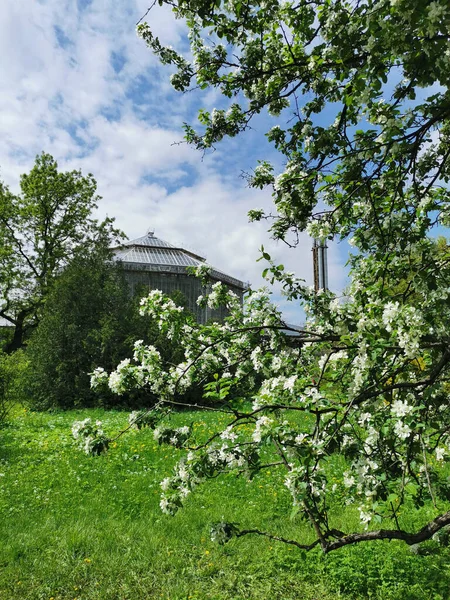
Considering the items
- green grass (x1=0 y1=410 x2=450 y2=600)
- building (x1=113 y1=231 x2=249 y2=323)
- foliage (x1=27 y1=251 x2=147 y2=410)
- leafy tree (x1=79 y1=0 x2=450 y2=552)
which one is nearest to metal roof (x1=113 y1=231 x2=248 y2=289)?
building (x1=113 y1=231 x2=249 y2=323)

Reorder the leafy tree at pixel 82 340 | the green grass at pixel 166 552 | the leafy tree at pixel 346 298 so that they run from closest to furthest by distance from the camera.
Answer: the leafy tree at pixel 346 298, the green grass at pixel 166 552, the leafy tree at pixel 82 340

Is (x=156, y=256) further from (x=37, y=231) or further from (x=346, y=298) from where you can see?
(x=346, y=298)

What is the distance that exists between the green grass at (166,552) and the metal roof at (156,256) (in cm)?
1896

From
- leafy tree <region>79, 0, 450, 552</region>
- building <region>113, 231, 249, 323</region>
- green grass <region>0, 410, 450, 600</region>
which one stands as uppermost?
building <region>113, 231, 249, 323</region>

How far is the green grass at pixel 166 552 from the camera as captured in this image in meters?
4.15

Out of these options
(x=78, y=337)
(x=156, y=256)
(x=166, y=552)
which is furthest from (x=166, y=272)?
(x=166, y=552)

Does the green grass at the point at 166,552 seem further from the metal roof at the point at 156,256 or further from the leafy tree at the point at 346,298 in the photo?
the metal roof at the point at 156,256

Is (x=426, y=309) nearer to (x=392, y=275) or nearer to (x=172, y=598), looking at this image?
(x=392, y=275)

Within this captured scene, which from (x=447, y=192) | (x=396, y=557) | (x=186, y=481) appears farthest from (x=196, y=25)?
(x=396, y=557)

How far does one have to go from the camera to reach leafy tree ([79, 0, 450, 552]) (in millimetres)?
2656

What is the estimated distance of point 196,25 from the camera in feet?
15.1

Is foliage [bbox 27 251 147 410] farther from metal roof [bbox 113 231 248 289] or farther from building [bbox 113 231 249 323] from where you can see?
metal roof [bbox 113 231 248 289]

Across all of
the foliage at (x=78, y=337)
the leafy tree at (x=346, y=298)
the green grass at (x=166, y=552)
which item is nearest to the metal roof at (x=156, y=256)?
the foliage at (x=78, y=337)

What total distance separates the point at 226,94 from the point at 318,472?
3.56 meters
